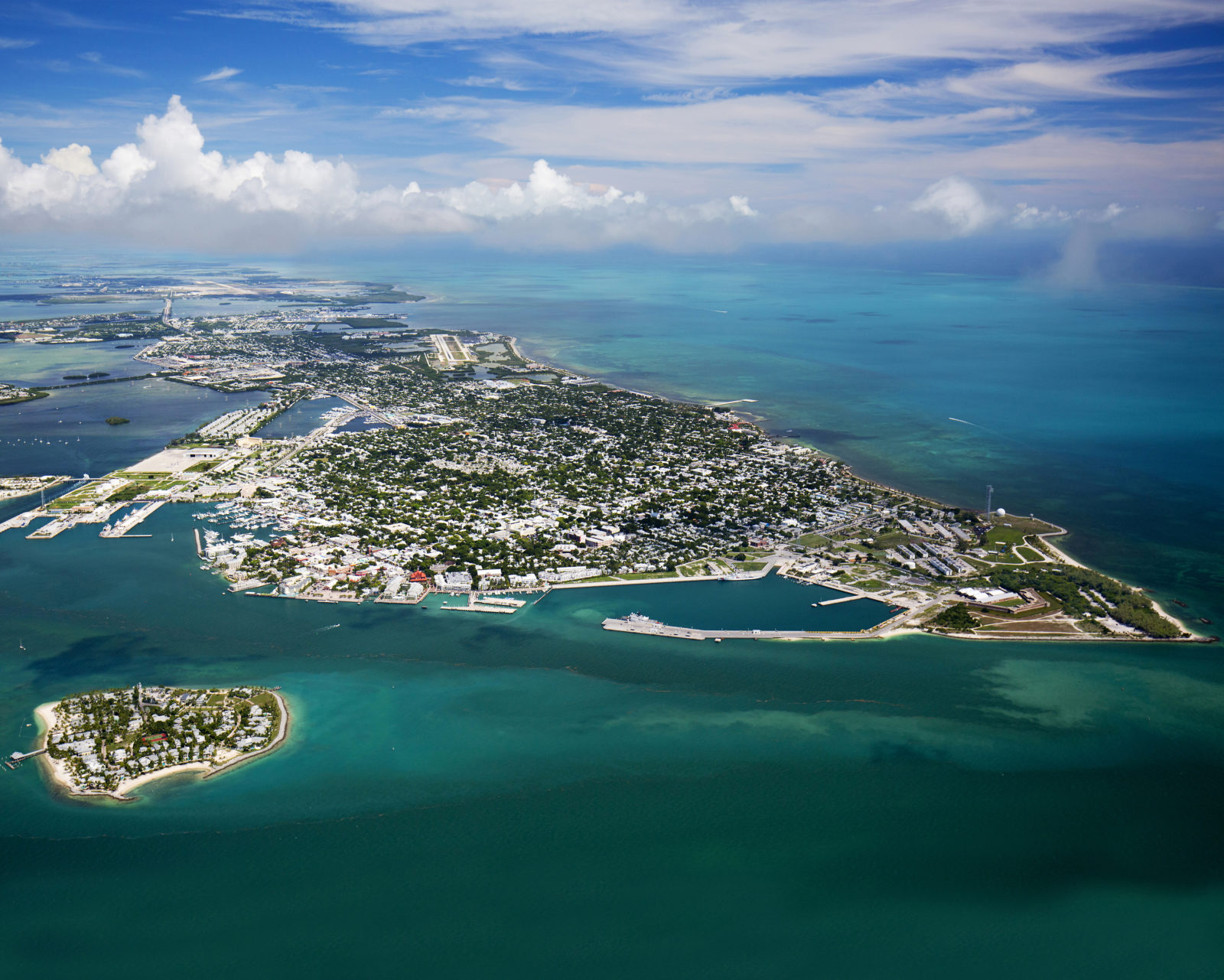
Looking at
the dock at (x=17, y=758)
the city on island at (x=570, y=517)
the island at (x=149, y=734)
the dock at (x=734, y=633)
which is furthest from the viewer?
the city on island at (x=570, y=517)

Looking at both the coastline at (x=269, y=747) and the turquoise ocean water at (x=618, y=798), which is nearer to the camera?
the turquoise ocean water at (x=618, y=798)

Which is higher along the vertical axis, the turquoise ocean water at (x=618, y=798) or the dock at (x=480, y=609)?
the dock at (x=480, y=609)

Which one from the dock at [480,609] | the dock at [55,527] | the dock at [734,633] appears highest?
the dock at [55,527]

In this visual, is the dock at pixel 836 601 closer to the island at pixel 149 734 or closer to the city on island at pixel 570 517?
the city on island at pixel 570 517

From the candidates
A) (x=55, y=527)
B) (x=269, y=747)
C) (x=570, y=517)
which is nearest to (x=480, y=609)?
(x=269, y=747)

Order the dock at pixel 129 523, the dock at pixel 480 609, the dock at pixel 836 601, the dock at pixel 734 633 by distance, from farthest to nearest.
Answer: the dock at pixel 129 523 < the dock at pixel 836 601 < the dock at pixel 480 609 < the dock at pixel 734 633

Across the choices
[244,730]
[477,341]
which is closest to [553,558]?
[244,730]

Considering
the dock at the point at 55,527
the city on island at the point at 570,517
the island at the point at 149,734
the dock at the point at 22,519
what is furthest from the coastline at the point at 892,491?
the dock at the point at 22,519
